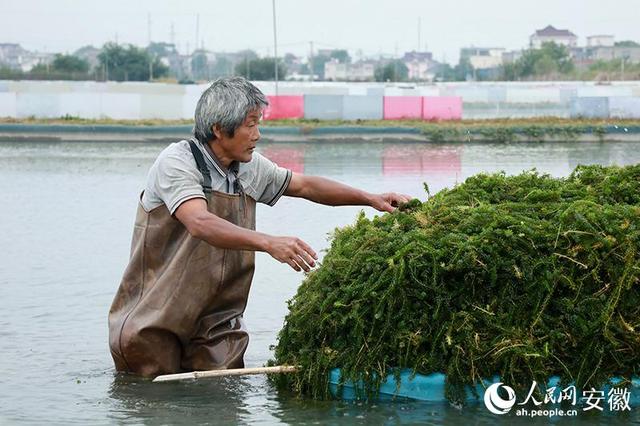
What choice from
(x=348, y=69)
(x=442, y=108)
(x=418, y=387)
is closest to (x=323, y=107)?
(x=442, y=108)

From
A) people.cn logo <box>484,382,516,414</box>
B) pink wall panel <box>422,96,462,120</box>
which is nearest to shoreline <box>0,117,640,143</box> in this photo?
pink wall panel <box>422,96,462,120</box>

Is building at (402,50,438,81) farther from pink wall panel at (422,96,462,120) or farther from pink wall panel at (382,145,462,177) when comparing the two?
pink wall panel at (382,145,462,177)

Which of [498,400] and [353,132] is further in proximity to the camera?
[353,132]

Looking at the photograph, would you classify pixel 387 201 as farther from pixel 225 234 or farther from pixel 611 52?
pixel 611 52

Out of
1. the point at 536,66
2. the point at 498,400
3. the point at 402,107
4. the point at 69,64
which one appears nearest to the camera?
the point at 498,400

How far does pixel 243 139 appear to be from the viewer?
5.80 metres

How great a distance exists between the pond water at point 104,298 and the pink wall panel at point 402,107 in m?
12.8

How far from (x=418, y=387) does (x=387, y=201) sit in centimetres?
111

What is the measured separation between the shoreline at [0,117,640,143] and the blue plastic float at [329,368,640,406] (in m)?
25.0

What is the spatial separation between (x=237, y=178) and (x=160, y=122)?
2877 centimetres

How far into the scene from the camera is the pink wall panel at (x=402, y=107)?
36281 mm

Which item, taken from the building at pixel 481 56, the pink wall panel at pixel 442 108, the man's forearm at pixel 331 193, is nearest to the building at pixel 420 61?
the building at pixel 481 56

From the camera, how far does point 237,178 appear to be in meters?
6.04

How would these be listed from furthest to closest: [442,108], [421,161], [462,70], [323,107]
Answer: [462,70] < [442,108] < [323,107] < [421,161]
